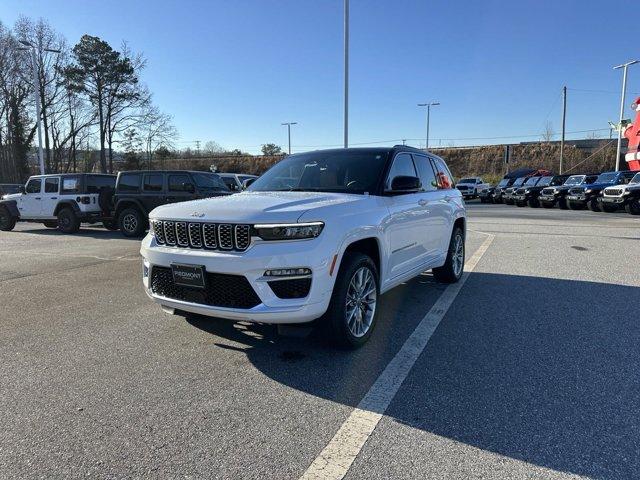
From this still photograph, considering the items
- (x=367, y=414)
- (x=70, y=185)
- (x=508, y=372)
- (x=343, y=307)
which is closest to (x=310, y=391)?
(x=367, y=414)

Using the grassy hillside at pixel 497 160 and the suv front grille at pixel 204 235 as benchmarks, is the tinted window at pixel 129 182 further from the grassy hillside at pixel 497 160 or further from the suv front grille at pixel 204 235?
the grassy hillside at pixel 497 160

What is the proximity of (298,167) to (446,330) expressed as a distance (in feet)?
7.92

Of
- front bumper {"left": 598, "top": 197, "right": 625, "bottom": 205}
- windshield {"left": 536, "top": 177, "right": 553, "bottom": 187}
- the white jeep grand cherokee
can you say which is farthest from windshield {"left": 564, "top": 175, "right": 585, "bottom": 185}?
the white jeep grand cherokee

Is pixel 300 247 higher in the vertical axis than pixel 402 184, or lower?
lower

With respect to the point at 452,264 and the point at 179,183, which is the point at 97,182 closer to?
the point at 179,183

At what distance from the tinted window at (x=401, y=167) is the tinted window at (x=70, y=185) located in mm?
12371

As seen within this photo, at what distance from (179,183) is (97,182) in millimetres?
3691

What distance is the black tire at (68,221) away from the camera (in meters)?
14.5

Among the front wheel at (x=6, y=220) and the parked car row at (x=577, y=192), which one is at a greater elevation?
the parked car row at (x=577, y=192)

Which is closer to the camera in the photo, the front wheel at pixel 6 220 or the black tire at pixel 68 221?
the black tire at pixel 68 221

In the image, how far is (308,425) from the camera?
300 centimetres

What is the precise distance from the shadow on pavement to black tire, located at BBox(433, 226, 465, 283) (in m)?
0.86

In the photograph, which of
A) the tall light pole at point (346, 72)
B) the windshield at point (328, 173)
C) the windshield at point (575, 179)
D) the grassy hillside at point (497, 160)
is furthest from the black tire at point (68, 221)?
the grassy hillside at point (497, 160)

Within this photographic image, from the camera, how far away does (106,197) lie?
14695 mm
